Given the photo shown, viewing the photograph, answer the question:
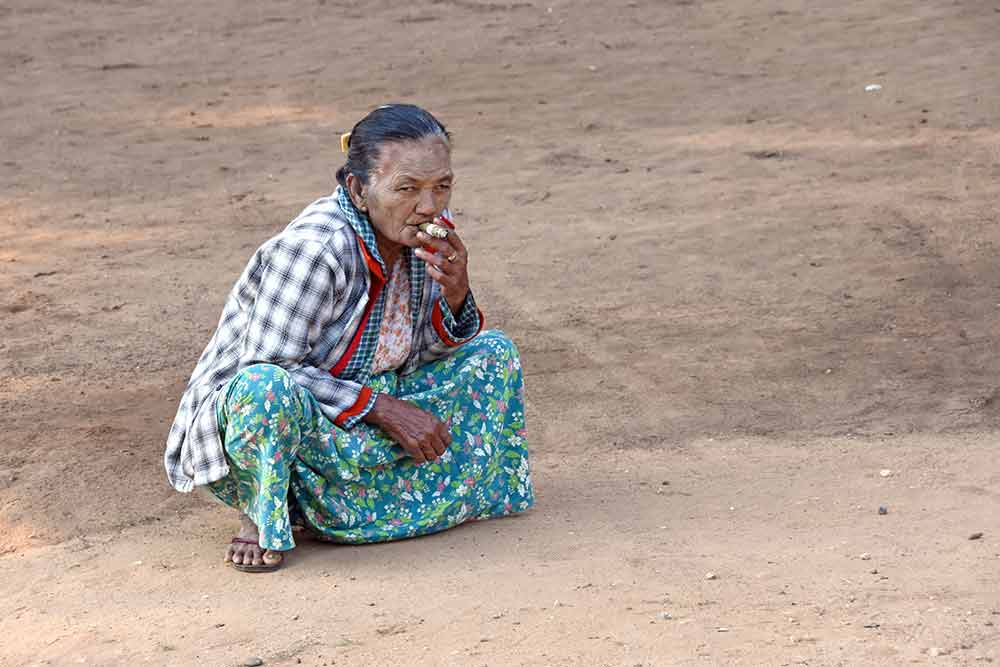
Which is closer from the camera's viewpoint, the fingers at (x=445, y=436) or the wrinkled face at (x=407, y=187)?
the wrinkled face at (x=407, y=187)

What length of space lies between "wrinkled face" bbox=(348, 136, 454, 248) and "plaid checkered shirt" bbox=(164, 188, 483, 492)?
0.06m

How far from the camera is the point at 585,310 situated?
5969 mm

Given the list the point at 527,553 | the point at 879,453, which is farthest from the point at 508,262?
the point at 527,553

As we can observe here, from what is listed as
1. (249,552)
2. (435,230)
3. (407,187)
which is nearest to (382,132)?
(407,187)

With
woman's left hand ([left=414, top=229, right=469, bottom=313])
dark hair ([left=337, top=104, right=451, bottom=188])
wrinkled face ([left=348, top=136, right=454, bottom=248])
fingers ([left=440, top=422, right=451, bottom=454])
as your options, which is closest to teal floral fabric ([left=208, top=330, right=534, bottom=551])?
fingers ([left=440, top=422, right=451, bottom=454])

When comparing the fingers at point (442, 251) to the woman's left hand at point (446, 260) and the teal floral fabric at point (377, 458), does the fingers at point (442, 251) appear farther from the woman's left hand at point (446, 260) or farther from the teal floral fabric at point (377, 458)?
the teal floral fabric at point (377, 458)

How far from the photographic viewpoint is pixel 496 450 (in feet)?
13.2

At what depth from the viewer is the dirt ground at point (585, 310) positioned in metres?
3.37

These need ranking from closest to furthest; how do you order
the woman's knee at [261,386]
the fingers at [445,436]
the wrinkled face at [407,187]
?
the woman's knee at [261,386] → the wrinkled face at [407,187] → the fingers at [445,436]

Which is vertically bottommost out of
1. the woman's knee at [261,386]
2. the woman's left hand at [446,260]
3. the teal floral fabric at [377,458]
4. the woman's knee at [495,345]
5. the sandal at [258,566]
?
the sandal at [258,566]

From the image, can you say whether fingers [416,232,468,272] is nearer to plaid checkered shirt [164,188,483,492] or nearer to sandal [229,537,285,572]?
plaid checkered shirt [164,188,483,492]

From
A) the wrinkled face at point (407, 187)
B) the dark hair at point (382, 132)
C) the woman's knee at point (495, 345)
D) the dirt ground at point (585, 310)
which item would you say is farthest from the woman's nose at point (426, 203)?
the dirt ground at point (585, 310)

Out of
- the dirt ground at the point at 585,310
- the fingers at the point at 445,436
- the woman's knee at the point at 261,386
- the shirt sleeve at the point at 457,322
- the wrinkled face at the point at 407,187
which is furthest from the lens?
the shirt sleeve at the point at 457,322

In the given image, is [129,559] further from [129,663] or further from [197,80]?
[197,80]
